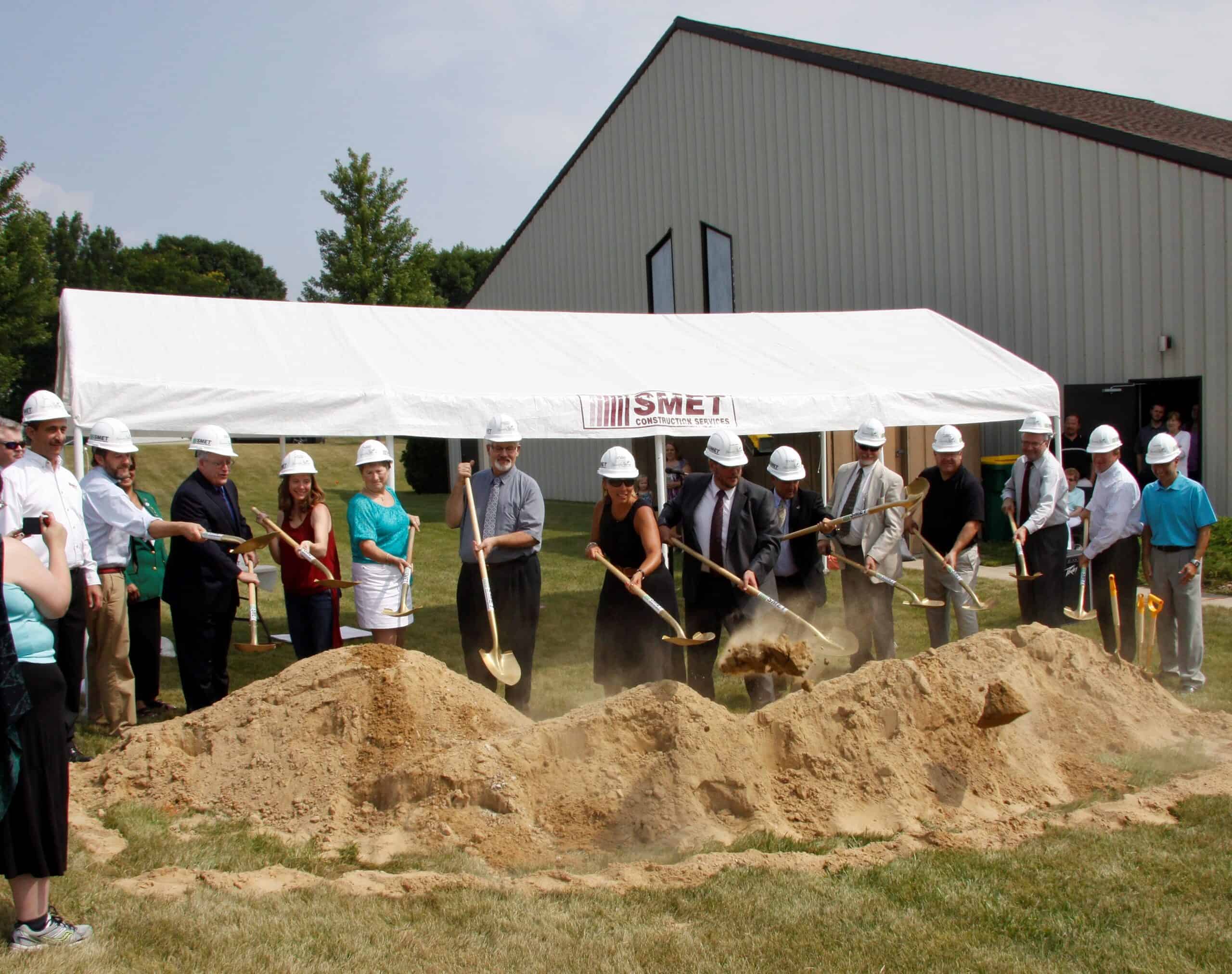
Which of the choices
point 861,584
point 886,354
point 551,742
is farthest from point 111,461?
point 886,354

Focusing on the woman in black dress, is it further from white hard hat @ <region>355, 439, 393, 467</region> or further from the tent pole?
the tent pole

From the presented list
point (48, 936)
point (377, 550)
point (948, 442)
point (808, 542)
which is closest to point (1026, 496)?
point (948, 442)

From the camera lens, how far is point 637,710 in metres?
5.26

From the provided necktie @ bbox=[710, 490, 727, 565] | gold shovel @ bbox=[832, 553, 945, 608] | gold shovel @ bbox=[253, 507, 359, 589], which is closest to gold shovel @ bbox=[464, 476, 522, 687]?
gold shovel @ bbox=[253, 507, 359, 589]

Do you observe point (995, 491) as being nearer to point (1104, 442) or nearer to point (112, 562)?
point (1104, 442)

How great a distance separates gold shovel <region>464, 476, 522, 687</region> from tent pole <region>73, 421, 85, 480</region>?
264cm

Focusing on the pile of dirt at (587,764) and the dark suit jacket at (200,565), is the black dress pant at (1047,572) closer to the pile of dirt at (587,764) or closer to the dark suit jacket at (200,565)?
the pile of dirt at (587,764)

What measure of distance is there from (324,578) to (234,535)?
66 centimetres

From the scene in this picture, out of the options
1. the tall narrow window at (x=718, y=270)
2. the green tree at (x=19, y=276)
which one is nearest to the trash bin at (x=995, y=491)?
the tall narrow window at (x=718, y=270)

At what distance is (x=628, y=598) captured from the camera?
6305mm

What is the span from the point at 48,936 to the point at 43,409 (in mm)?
3213

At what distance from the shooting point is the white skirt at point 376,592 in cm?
662

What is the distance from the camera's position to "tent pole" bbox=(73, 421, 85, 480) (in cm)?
705

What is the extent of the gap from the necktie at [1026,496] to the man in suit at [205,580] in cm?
536
